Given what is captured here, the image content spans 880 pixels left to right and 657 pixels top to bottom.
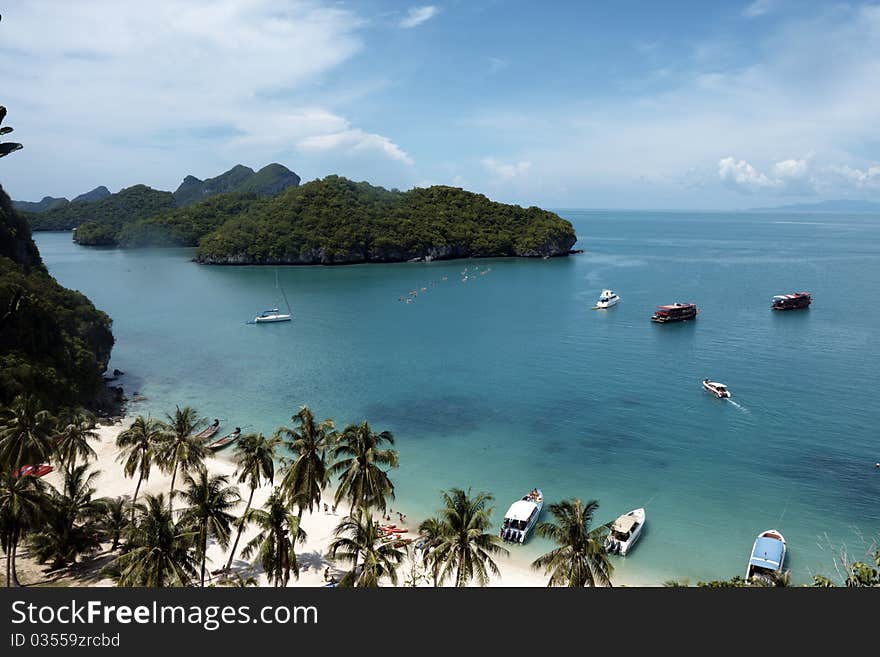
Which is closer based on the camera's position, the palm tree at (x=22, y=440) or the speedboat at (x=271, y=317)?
the palm tree at (x=22, y=440)

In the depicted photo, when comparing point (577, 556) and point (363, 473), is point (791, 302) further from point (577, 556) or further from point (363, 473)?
point (363, 473)

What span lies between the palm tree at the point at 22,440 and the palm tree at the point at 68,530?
222cm

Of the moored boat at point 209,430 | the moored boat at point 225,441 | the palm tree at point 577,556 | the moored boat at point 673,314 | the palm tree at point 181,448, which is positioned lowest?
the moored boat at point 225,441

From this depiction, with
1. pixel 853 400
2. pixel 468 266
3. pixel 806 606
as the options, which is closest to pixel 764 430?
pixel 853 400

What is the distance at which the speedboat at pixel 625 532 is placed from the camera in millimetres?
33562

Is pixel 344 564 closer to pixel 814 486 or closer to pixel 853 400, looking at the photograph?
pixel 814 486

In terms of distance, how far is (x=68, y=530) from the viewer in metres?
29.5

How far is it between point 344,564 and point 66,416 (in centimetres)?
2422

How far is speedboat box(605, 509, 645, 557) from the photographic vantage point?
1321 inches

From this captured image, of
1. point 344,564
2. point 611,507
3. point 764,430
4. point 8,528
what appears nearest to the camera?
point 8,528

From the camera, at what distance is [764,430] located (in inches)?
2013

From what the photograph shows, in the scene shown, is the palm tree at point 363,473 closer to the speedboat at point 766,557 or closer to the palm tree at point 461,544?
the palm tree at point 461,544

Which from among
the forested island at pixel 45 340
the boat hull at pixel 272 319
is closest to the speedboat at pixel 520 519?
the forested island at pixel 45 340

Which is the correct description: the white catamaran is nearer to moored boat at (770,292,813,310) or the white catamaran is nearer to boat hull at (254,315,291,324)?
boat hull at (254,315,291,324)
